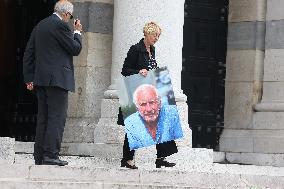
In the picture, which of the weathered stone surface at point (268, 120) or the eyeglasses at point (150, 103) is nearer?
the eyeglasses at point (150, 103)

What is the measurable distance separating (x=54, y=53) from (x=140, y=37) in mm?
2923

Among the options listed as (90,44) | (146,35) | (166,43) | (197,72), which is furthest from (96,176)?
(197,72)

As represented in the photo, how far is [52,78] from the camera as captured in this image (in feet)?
29.0

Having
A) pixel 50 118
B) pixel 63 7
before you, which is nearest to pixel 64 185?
pixel 50 118

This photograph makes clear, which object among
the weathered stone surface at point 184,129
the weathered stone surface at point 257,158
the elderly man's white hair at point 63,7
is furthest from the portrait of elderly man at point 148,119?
the weathered stone surface at point 257,158

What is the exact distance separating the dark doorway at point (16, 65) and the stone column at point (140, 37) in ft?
9.01

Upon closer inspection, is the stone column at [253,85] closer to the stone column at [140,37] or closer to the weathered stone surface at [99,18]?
the stone column at [140,37]

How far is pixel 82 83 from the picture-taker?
500 inches

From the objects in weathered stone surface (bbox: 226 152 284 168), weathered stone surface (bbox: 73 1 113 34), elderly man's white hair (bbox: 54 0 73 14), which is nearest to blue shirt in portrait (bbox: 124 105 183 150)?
elderly man's white hair (bbox: 54 0 73 14)

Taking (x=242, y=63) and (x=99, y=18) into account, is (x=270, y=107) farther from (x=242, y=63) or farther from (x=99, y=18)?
(x=99, y=18)

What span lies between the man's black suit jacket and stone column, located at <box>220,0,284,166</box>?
5.76m

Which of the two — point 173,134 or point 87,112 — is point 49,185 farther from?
point 87,112

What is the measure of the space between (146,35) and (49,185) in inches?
113

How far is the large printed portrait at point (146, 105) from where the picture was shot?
9273mm
